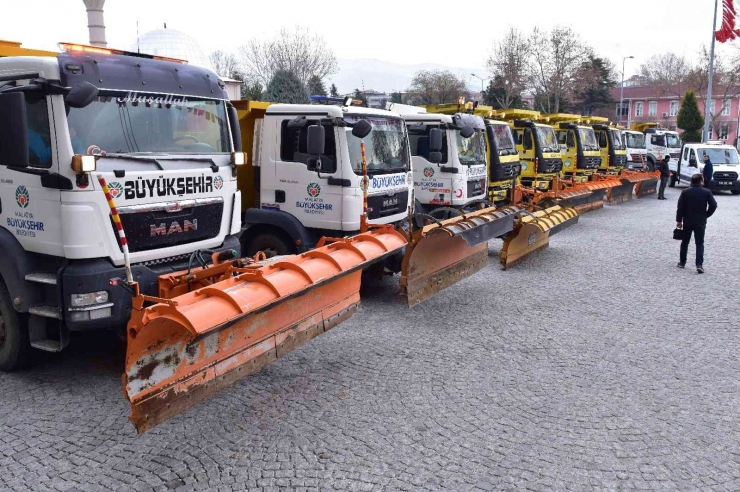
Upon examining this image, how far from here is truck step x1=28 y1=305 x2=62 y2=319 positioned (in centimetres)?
491

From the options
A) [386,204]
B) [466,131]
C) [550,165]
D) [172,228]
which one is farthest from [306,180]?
[550,165]

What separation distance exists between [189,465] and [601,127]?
852 inches

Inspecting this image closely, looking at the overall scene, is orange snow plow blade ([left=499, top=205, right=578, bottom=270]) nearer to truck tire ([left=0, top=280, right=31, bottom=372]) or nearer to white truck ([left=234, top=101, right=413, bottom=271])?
white truck ([left=234, top=101, right=413, bottom=271])

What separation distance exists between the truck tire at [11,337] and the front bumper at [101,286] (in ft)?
2.51

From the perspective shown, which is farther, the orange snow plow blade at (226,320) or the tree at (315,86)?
the tree at (315,86)

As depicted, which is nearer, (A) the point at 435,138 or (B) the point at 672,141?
(A) the point at 435,138

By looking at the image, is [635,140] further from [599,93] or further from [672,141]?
[599,93]

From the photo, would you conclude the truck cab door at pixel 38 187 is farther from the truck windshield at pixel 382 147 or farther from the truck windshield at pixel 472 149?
the truck windshield at pixel 472 149

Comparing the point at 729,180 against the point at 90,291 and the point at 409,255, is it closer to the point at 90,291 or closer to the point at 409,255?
the point at 409,255

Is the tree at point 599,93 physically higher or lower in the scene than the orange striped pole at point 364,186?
higher

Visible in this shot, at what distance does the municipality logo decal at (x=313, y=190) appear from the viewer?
7.99m

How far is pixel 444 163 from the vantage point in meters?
11.5

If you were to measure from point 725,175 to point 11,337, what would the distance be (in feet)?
85.8

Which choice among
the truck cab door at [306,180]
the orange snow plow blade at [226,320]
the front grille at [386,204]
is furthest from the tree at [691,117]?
the orange snow plow blade at [226,320]
